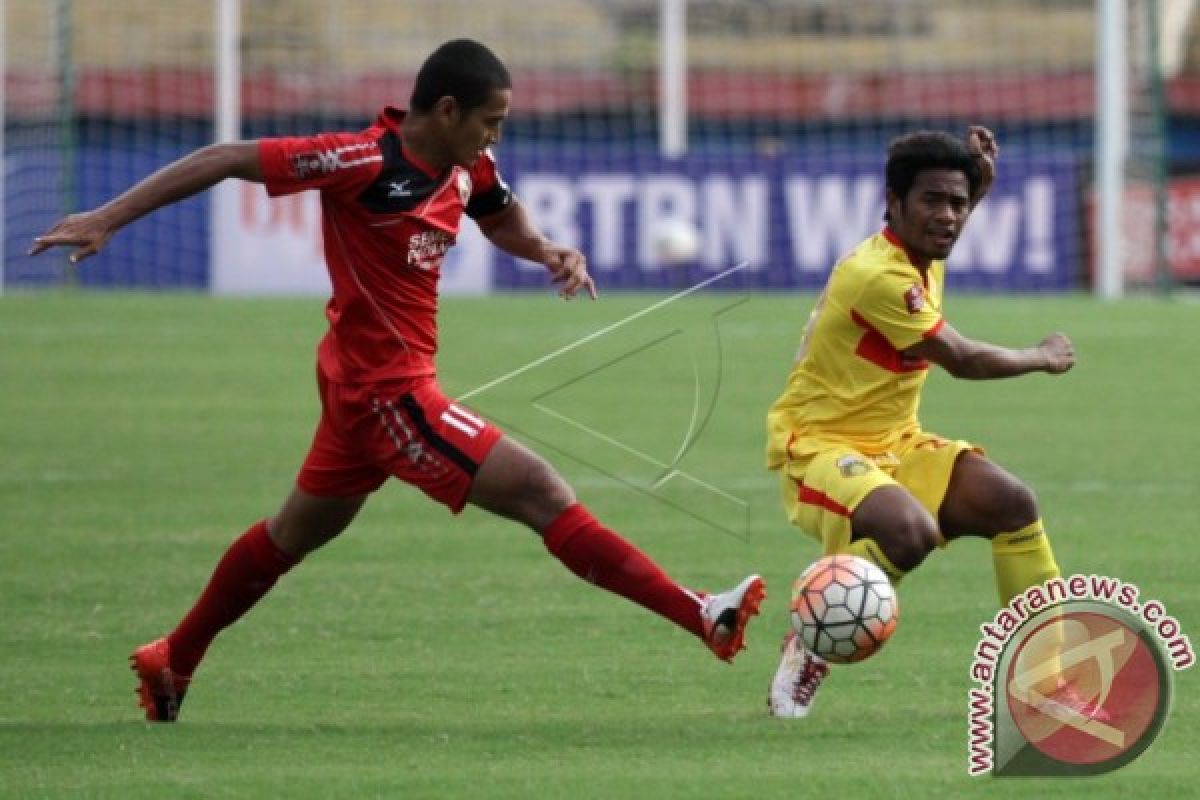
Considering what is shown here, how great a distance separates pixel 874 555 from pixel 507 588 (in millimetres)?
2923

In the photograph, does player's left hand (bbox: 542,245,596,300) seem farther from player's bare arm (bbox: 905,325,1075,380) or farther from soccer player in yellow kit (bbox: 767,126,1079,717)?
player's bare arm (bbox: 905,325,1075,380)

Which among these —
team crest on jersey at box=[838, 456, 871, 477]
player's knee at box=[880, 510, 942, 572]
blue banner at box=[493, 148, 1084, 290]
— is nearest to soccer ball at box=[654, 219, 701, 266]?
blue banner at box=[493, 148, 1084, 290]

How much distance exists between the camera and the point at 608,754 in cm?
700

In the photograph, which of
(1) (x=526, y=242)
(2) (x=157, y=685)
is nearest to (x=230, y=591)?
(2) (x=157, y=685)

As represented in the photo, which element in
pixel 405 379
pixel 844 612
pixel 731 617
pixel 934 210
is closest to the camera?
pixel 844 612

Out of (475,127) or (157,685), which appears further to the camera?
(157,685)

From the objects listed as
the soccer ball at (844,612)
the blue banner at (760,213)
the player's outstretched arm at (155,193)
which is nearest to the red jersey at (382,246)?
the player's outstretched arm at (155,193)

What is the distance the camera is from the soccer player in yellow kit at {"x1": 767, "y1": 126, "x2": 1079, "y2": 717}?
25.1 feet

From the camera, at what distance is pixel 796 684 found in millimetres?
Result: 7617

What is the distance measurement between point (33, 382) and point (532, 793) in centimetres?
1278

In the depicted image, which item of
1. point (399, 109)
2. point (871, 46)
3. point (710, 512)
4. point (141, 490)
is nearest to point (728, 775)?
point (399, 109)

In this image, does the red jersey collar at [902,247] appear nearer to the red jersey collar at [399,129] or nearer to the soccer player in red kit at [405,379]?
the soccer player in red kit at [405,379]

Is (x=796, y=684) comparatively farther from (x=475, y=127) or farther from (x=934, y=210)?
(x=475, y=127)

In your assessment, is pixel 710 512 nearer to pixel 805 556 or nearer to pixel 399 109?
pixel 805 556
